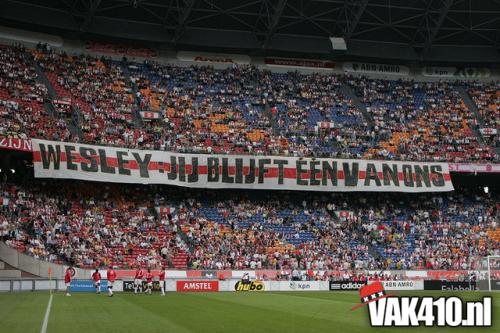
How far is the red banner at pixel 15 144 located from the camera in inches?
1832

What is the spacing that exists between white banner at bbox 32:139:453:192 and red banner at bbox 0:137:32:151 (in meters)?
0.65

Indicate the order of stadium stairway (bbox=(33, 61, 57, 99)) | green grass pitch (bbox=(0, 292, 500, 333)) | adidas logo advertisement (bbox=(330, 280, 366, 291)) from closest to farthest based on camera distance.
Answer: green grass pitch (bbox=(0, 292, 500, 333)) < adidas logo advertisement (bbox=(330, 280, 366, 291)) < stadium stairway (bbox=(33, 61, 57, 99))

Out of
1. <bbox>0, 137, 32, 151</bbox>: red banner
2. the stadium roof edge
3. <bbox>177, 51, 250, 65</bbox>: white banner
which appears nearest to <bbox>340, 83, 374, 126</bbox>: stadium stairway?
the stadium roof edge

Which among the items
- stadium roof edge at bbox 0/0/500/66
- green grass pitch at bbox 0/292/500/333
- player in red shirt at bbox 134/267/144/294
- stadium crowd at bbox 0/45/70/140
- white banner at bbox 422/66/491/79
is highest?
stadium roof edge at bbox 0/0/500/66

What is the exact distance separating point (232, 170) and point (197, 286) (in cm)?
1260

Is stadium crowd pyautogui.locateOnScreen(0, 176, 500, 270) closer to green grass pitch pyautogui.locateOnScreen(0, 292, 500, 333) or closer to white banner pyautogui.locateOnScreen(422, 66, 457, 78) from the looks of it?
white banner pyautogui.locateOnScreen(422, 66, 457, 78)

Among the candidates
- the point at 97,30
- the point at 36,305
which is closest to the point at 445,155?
the point at 97,30

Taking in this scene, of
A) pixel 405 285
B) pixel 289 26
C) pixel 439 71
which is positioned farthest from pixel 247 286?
pixel 439 71

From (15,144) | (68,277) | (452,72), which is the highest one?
(452,72)

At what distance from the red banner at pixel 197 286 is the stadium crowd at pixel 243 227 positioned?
375 cm

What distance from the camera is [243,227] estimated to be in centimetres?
5459

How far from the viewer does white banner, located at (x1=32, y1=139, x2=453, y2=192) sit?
5094 centimetres

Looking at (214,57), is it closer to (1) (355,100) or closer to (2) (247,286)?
(1) (355,100)

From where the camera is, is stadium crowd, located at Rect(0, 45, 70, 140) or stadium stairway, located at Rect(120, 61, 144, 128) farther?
stadium stairway, located at Rect(120, 61, 144, 128)
